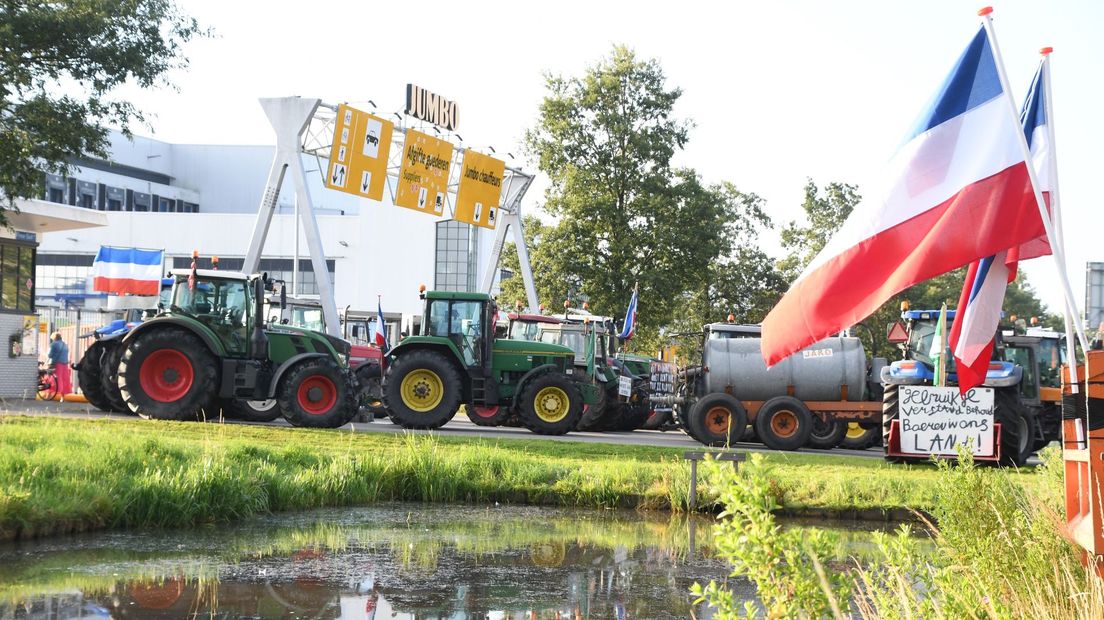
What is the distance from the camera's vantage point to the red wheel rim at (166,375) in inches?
775

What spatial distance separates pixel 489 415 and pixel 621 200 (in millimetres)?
14282

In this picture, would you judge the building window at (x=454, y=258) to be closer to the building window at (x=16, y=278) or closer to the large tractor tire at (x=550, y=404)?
the building window at (x=16, y=278)

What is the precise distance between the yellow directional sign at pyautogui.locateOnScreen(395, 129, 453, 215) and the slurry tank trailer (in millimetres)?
8870

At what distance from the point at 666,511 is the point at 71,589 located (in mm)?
7412

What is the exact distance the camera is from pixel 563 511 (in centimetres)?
1403

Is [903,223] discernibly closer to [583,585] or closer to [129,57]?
[583,585]

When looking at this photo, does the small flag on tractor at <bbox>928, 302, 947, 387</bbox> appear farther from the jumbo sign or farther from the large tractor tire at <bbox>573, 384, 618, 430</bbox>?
the jumbo sign

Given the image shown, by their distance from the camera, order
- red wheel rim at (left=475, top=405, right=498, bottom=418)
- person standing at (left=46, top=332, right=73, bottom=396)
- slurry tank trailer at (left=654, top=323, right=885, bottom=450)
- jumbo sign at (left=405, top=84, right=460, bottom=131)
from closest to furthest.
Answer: slurry tank trailer at (left=654, top=323, right=885, bottom=450) → red wheel rim at (left=475, top=405, right=498, bottom=418) → person standing at (left=46, top=332, right=73, bottom=396) → jumbo sign at (left=405, top=84, right=460, bottom=131)

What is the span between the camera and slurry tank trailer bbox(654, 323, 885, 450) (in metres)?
22.2

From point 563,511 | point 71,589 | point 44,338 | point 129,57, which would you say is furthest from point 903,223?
point 44,338

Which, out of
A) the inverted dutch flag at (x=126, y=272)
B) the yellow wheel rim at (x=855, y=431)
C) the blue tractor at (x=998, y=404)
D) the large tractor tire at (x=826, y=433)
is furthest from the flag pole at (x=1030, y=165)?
the inverted dutch flag at (x=126, y=272)

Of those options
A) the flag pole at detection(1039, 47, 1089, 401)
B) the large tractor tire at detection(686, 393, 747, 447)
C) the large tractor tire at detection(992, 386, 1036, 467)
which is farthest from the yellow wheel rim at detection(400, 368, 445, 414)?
the flag pole at detection(1039, 47, 1089, 401)

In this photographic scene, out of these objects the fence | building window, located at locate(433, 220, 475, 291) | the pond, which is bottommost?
the pond

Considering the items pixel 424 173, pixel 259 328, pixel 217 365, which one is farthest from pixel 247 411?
pixel 424 173
